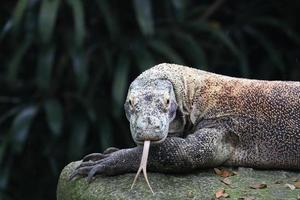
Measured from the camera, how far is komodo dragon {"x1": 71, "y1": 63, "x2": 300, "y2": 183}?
372cm

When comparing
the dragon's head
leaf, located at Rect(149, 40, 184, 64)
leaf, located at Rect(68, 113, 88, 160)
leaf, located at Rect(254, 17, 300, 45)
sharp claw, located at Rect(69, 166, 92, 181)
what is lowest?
leaf, located at Rect(68, 113, 88, 160)

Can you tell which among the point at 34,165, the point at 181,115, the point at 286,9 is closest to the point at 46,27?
the point at 34,165

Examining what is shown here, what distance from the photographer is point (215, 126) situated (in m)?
3.94

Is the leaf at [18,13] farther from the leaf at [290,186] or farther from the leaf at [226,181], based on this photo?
the leaf at [290,186]

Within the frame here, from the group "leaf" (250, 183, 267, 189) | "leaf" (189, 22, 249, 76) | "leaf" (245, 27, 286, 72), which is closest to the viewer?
"leaf" (250, 183, 267, 189)

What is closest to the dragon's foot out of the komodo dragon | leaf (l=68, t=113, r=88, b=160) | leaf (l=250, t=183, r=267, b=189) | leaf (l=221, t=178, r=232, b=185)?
the komodo dragon

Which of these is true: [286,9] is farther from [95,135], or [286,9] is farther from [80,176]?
[80,176]

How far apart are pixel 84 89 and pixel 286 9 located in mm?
2084

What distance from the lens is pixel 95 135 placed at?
695 cm

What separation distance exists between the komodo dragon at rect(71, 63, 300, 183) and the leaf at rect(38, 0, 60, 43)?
2788mm

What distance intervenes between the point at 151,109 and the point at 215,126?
53cm

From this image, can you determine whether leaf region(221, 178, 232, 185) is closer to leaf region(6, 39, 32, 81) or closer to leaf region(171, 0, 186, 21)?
leaf region(171, 0, 186, 21)

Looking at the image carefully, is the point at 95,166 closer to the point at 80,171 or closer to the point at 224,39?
the point at 80,171

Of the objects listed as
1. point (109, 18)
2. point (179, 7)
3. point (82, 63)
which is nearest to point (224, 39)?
point (179, 7)
